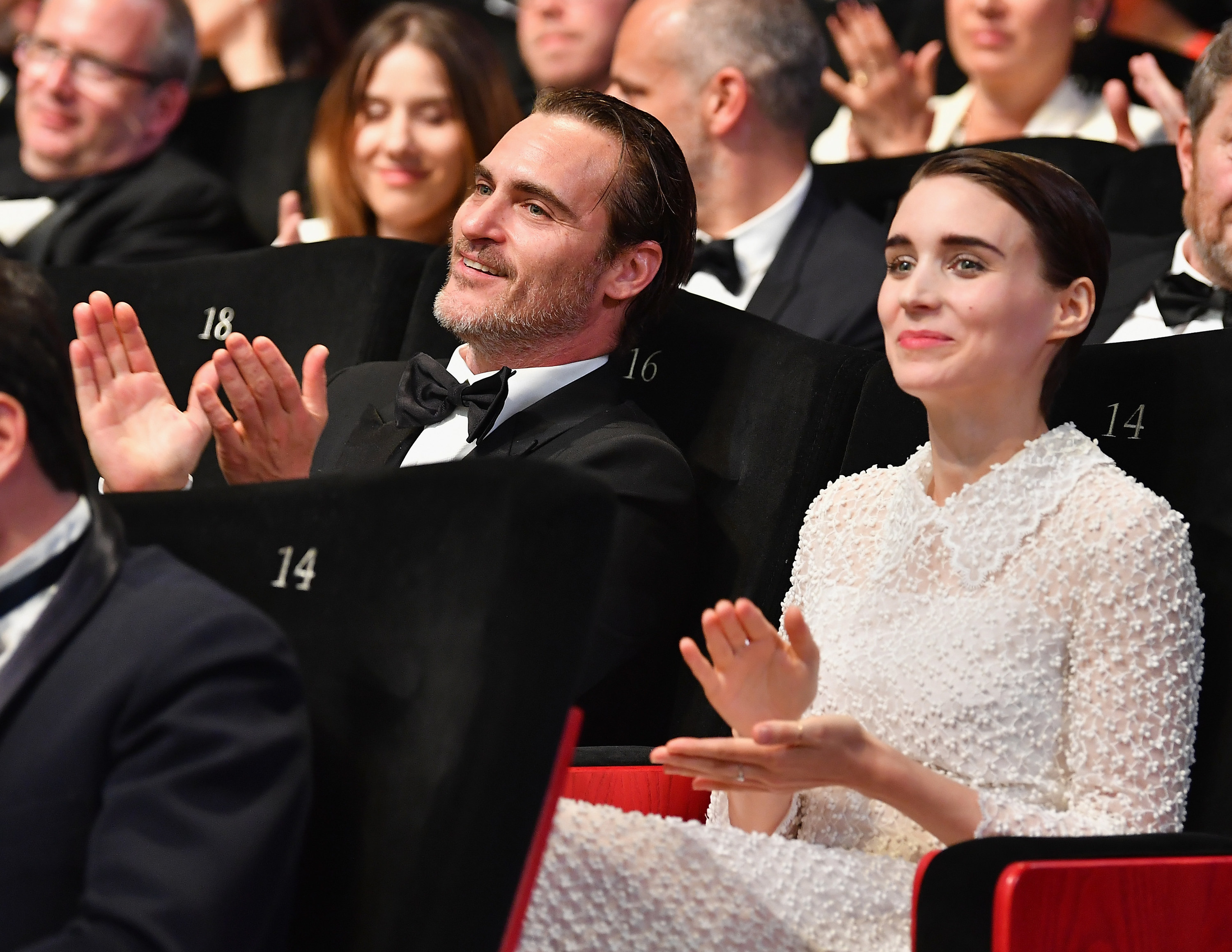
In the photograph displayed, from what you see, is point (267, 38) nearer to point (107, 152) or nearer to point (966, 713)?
point (107, 152)

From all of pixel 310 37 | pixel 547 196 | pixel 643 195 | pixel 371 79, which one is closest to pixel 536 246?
pixel 547 196

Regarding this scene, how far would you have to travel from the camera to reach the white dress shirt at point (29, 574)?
1028 millimetres

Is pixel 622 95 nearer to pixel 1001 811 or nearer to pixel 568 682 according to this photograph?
pixel 1001 811

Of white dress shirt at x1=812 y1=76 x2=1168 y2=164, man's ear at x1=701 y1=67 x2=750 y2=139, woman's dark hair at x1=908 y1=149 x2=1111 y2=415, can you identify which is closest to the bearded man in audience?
woman's dark hair at x1=908 y1=149 x2=1111 y2=415

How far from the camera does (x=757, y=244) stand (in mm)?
2855

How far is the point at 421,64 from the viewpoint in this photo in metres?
3.07

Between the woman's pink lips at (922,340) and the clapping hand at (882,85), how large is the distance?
1.68 metres

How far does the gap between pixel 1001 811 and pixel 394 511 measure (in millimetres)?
671

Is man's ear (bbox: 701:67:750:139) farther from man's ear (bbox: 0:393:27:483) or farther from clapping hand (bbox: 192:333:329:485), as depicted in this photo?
man's ear (bbox: 0:393:27:483)

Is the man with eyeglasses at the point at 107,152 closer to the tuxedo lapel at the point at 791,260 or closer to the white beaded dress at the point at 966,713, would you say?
the tuxedo lapel at the point at 791,260

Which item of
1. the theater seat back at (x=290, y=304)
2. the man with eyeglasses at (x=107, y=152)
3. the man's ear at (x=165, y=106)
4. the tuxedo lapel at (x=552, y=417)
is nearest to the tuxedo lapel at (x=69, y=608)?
the tuxedo lapel at (x=552, y=417)

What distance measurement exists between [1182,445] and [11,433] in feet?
3.84

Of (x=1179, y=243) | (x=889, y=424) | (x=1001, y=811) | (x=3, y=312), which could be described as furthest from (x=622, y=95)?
(x=3, y=312)

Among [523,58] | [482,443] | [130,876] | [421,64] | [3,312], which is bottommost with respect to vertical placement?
[130,876]
